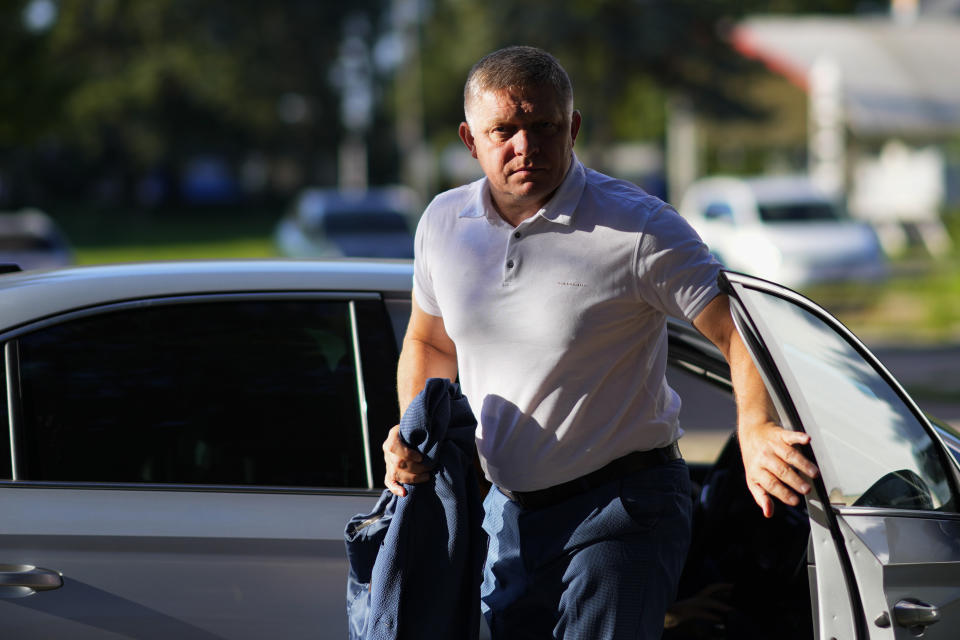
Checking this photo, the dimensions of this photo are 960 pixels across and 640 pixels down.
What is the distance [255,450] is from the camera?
256cm

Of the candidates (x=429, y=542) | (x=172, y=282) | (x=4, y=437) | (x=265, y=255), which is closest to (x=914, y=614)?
(x=429, y=542)

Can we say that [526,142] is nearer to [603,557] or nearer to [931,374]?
[603,557]

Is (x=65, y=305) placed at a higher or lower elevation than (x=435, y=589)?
higher

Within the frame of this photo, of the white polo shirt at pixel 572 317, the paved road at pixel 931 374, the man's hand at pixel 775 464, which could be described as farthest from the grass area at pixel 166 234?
the man's hand at pixel 775 464

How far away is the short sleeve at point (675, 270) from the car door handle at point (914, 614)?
67 cm

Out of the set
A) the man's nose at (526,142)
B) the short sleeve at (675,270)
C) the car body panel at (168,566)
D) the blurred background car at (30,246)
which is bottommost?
the car body panel at (168,566)

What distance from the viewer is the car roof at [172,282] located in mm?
2559

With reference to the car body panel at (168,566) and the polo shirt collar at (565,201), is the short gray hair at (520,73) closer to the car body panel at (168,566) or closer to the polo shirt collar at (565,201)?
the polo shirt collar at (565,201)

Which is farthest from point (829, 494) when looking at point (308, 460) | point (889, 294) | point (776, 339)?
point (889, 294)

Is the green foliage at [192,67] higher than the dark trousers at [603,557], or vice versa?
the green foliage at [192,67]

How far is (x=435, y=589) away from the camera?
2.18 meters

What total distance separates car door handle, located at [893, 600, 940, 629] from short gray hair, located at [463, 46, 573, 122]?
3.64ft

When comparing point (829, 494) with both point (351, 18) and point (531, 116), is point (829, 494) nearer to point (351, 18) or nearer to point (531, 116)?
point (531, 116)

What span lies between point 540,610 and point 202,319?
0.99 meters
